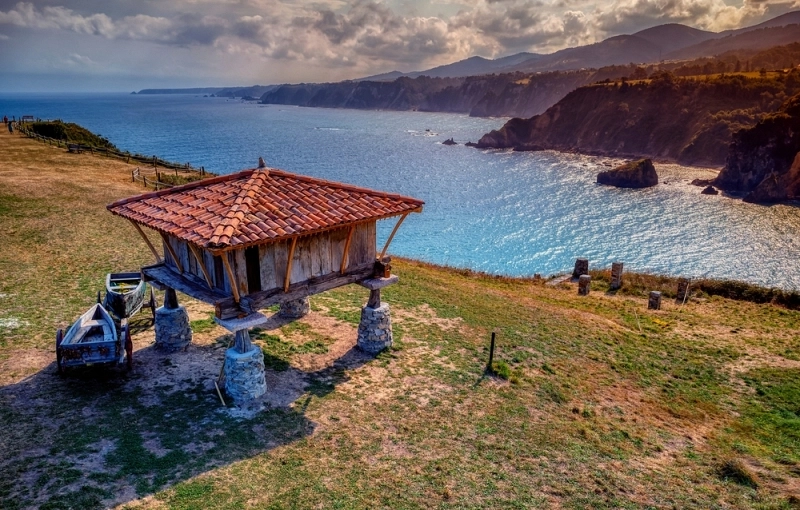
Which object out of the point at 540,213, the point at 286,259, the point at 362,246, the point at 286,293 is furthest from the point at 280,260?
the point at 540,213

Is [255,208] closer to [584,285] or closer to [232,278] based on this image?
[232,278]

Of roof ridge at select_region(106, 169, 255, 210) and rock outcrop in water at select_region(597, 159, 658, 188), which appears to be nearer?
roof ridge at select_region(106, 169, 255, 210)

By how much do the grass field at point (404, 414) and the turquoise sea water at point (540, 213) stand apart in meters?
28.6

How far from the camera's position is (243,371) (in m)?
12.7

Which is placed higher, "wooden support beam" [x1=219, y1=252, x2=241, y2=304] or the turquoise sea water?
"wooden support beam" [x1=219, y1=252, x2=241, y2=304]

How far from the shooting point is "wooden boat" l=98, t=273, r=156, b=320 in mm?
15359

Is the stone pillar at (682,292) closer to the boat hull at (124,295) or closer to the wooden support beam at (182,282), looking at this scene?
the wooden support beam at (182,282)

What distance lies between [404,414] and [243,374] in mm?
4305

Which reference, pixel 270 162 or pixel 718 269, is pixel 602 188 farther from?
pixel 270 162

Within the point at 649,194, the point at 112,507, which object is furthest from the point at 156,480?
the point at 649,194

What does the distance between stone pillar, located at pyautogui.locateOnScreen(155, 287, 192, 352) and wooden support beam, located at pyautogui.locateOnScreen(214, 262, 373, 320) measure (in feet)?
9.21

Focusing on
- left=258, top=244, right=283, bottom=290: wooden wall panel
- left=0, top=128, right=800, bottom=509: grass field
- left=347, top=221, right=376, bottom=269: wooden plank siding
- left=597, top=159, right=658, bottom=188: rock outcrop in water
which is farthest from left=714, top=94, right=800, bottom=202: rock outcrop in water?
left=258, top=244, right=283, bottom=290: wooden wall panel

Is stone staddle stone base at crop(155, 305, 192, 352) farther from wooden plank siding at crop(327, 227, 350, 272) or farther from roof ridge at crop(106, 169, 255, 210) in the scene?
wooden plank siding at crop(327, 227, 350, 272)

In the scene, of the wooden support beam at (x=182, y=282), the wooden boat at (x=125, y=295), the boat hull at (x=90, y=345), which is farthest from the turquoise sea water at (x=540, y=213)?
the boat hull at (x=90, y=345)
